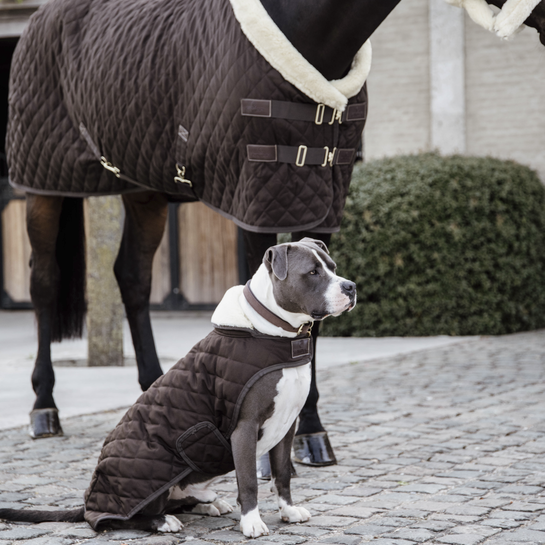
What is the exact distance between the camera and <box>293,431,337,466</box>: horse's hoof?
3834 millimetres

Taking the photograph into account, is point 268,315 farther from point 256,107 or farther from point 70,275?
point 70,275

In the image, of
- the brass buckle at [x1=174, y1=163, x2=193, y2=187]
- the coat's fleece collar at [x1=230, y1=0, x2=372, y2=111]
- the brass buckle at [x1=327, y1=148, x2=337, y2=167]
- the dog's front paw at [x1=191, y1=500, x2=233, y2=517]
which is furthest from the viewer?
the brass buckle at [x1=174, y1=163, x2=193, y2=187]

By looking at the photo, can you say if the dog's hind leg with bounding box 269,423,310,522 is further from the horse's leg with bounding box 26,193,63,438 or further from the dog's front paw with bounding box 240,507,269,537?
the horse's leg with bounding box 26,193,63,438

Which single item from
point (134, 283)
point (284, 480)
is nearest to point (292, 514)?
point (284, 480)

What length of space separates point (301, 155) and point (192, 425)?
1.23m

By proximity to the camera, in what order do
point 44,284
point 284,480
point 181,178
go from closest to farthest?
point 284,480 → point 181,178 → point 44,284

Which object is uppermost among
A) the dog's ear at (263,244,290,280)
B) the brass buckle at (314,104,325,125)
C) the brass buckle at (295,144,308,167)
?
the brass buckle at (314,104,325,125)

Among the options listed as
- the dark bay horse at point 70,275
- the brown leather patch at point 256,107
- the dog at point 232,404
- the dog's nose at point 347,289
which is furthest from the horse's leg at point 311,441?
the dog's nose at point 347,289

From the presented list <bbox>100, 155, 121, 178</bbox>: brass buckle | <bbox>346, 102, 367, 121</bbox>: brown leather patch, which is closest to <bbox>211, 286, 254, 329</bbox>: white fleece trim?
<bbox>346, 102, 367, 121</bbox>: brown leather patch

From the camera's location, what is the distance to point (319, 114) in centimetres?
349

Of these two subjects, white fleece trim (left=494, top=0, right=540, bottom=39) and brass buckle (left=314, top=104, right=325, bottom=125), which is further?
brass buckle (left=314, top=104, right=325, bottom=125)

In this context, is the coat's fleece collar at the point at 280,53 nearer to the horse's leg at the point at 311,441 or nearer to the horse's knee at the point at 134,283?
the horse's leg at the point at 311,441

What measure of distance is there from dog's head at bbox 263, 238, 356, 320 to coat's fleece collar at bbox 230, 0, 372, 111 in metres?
0.83

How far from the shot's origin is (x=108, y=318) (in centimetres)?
717
